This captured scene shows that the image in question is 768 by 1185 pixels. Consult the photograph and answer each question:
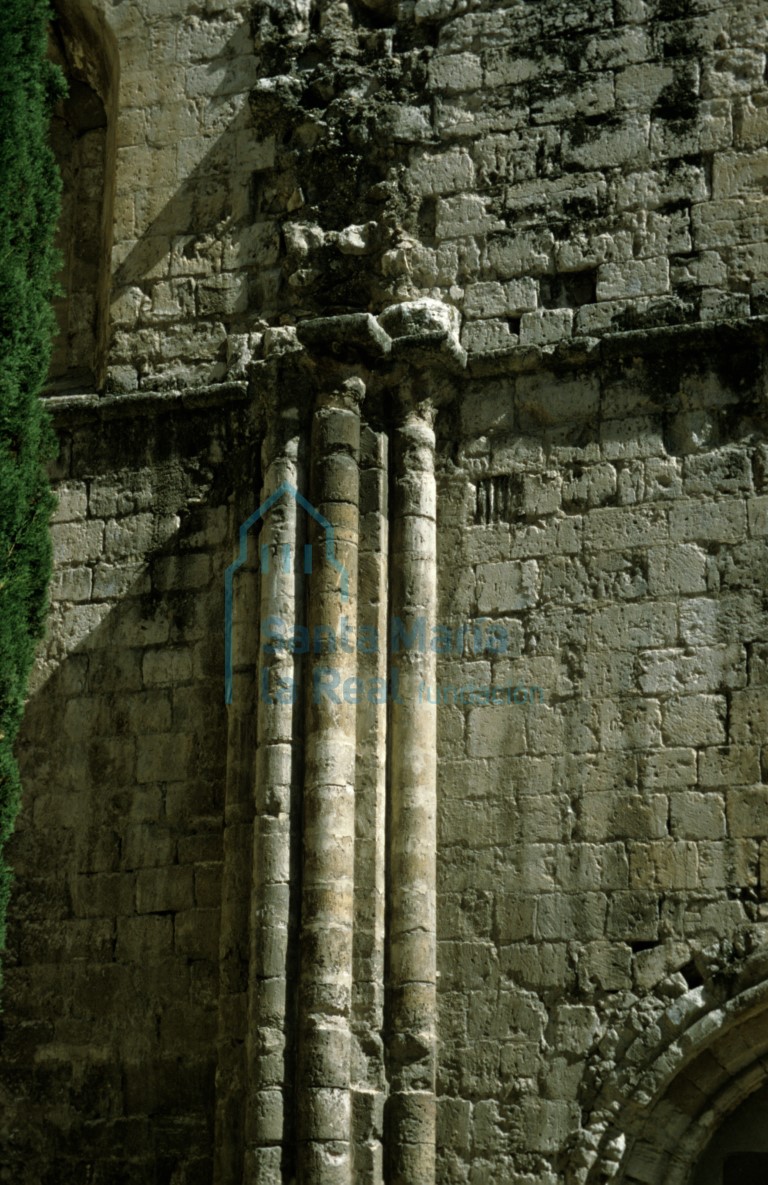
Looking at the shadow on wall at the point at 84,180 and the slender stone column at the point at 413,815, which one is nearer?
the slender stone column at the point at 413,815

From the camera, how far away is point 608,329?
7.81 m

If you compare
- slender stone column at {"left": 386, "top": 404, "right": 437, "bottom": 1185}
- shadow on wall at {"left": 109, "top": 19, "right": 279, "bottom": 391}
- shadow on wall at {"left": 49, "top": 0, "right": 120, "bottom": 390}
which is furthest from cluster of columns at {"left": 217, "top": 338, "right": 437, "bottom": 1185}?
shadow on wall at {"left": 49, "top": 0, "right": 120, "bottom": 390}

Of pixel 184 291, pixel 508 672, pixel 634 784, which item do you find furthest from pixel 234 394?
pixel 634 784

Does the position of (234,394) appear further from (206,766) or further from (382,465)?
(206,766)

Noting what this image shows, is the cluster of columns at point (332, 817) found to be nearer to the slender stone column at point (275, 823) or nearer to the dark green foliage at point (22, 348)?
the slender stone column at point (275, 823)

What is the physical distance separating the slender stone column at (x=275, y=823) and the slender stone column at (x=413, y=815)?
1.25 ft

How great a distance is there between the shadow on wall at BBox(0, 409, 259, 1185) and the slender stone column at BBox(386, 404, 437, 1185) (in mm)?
754

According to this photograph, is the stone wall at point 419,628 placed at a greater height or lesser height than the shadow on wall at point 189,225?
lesser

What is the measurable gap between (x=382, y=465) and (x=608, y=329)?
1.08m

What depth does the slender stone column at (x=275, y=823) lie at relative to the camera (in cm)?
686

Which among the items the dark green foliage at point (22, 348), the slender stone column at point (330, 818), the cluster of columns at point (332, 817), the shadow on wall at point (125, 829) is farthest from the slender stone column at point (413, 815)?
the dark green foliage at point (22, 348)

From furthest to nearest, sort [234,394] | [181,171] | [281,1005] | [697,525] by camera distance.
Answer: [181,171], [234,394], [697,525], [281,1005]

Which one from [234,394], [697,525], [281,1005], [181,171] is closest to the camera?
[281,1005]

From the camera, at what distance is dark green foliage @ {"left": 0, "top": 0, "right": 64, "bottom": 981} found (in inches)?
281
